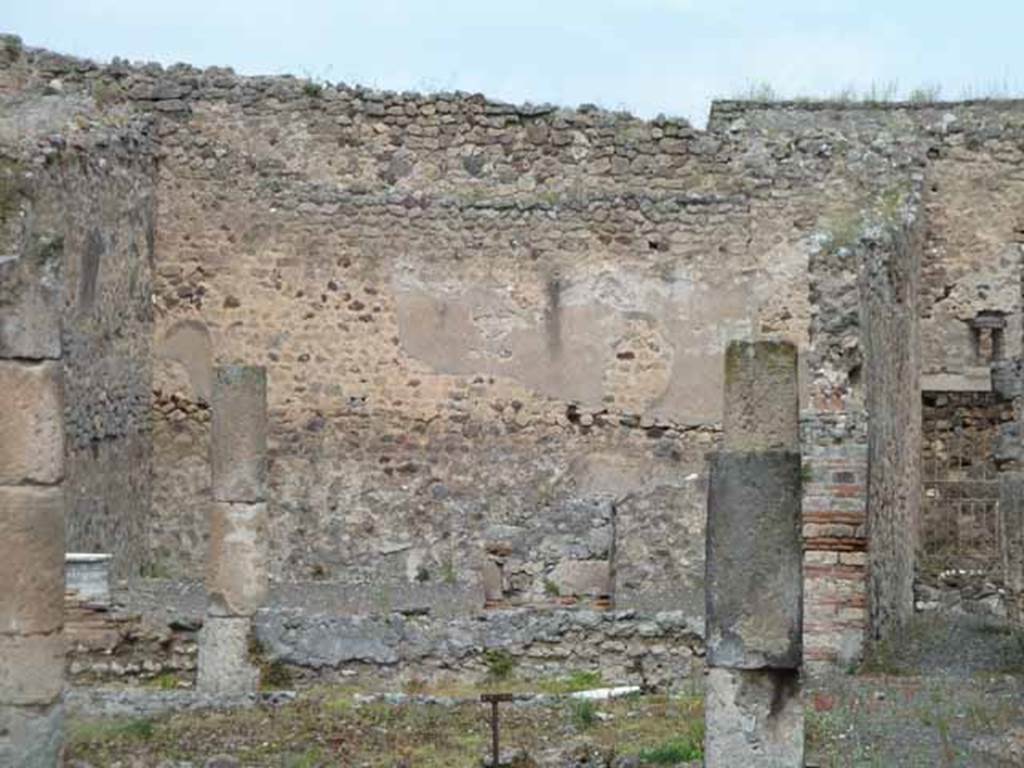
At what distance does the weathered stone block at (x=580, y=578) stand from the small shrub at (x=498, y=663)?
156 centimetres

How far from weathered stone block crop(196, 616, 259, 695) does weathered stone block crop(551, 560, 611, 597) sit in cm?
235

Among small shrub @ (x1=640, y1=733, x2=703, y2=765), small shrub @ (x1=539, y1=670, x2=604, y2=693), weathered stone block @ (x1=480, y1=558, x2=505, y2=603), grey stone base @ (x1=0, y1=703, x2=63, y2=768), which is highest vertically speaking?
weathered stone block @ (x1=480, y1=558, x2=505, y2=603)

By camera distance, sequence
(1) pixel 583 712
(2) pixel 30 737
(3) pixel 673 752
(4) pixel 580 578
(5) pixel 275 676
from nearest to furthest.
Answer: (2) pixel 30 737, (3) pixel 673 752, (1) pixel 583 712, (5) pixel 275 676, (4) pixel 580 578

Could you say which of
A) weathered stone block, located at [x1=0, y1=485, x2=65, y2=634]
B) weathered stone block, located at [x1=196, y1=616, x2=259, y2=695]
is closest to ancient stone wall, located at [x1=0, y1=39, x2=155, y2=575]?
weathered stone block, located at [x1=196, y1=616, x2=259, y2=695]

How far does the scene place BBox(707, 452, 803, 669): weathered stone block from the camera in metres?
9.41

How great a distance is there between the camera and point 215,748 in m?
10.9

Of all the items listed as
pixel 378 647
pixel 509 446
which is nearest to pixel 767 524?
pixel 378 647

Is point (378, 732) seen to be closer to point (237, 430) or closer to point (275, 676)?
point (275, 676)

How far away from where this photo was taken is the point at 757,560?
941 centimetres

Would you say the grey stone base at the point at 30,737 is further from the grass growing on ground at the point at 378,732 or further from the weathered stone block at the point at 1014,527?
the weathered stone block at the point at 1014,527

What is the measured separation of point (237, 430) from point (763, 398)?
212 inches

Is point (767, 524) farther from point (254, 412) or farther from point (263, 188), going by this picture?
point (263, 188)

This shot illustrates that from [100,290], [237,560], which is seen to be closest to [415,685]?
[237,560]

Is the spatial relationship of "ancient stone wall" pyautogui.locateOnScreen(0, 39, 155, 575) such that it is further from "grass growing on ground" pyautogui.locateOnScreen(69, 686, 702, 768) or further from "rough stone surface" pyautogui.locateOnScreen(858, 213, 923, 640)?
"rough stone surface" pyautogui.locateOnScreen(858, 213, 923, 640)
